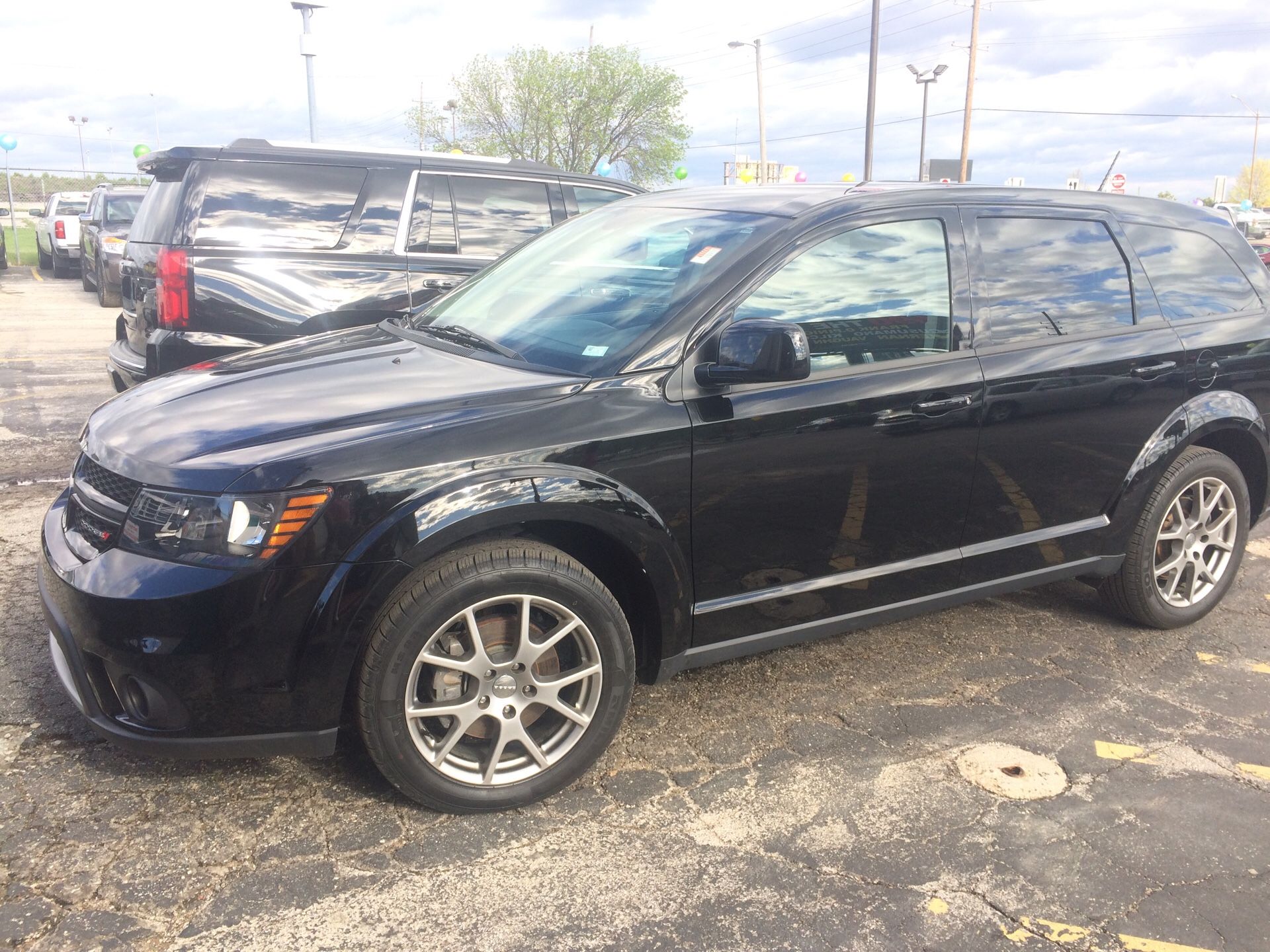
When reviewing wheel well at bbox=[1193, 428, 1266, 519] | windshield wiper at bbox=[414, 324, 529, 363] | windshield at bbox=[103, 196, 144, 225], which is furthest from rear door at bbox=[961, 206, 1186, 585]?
windshield at bbox=[103, 196, 144, 225]

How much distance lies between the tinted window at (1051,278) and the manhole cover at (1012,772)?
1424 millimetres

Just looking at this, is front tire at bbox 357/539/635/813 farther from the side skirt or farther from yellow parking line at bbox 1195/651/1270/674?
yellow parking line at bbox 1195/651/1270/674

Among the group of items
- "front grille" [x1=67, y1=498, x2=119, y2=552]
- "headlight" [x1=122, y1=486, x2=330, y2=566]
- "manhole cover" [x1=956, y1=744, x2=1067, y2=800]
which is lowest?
"manhole cover" [x1=956, y1=744, x2=1067, y2=800]

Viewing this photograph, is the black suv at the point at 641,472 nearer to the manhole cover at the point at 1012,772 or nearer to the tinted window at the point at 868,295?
the tinted window at the point at 868,295

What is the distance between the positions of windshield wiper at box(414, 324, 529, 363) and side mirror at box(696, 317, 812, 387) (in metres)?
0.67

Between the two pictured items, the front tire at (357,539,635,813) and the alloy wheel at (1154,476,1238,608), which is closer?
the front tire at (357,539,635,813)

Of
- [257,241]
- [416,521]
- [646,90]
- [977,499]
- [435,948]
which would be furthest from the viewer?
[646,90]

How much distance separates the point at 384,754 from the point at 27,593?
2.44 m

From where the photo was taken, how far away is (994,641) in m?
4.32

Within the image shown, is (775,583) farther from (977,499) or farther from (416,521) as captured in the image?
(416,521)

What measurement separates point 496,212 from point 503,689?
15.3 ft

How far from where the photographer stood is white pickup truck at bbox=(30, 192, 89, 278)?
72.6 feet

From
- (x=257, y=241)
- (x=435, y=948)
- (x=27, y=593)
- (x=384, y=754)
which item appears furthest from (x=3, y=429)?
(x=435, y=948)

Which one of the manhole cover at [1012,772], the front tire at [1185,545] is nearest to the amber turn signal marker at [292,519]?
the manhole cover at [1012,772]
